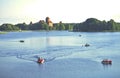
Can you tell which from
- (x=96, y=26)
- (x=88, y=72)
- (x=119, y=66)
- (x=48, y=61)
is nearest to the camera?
(x=88, y=72)

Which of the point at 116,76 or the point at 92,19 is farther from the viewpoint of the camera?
the point at 92,19

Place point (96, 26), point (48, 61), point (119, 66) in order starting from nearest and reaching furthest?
1. point (119, 66)
2. point (48, 61)
3. point (96, 26)

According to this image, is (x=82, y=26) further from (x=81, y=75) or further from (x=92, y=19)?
(x=81, y=75)

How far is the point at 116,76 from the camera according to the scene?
3297cm

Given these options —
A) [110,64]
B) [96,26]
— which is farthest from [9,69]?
[96,26]

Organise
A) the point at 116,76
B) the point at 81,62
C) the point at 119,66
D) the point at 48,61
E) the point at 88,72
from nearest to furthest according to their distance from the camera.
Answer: the point at 116,76 < the point at 88,72 < the point at 119,66 < the point at 81,62 < the point at 48,61

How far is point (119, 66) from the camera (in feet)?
128

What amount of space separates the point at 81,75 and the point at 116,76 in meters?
4.11

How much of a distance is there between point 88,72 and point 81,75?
1.80 m

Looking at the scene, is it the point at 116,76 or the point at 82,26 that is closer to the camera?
the point at 116,76

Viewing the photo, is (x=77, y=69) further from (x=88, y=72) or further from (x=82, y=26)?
(x=82, y=26)

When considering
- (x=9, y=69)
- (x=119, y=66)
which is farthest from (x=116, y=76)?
(x=9, y=69)

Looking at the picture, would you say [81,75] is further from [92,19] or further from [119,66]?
[92,19]

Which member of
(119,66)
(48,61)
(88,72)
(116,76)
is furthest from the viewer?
(48,61)
